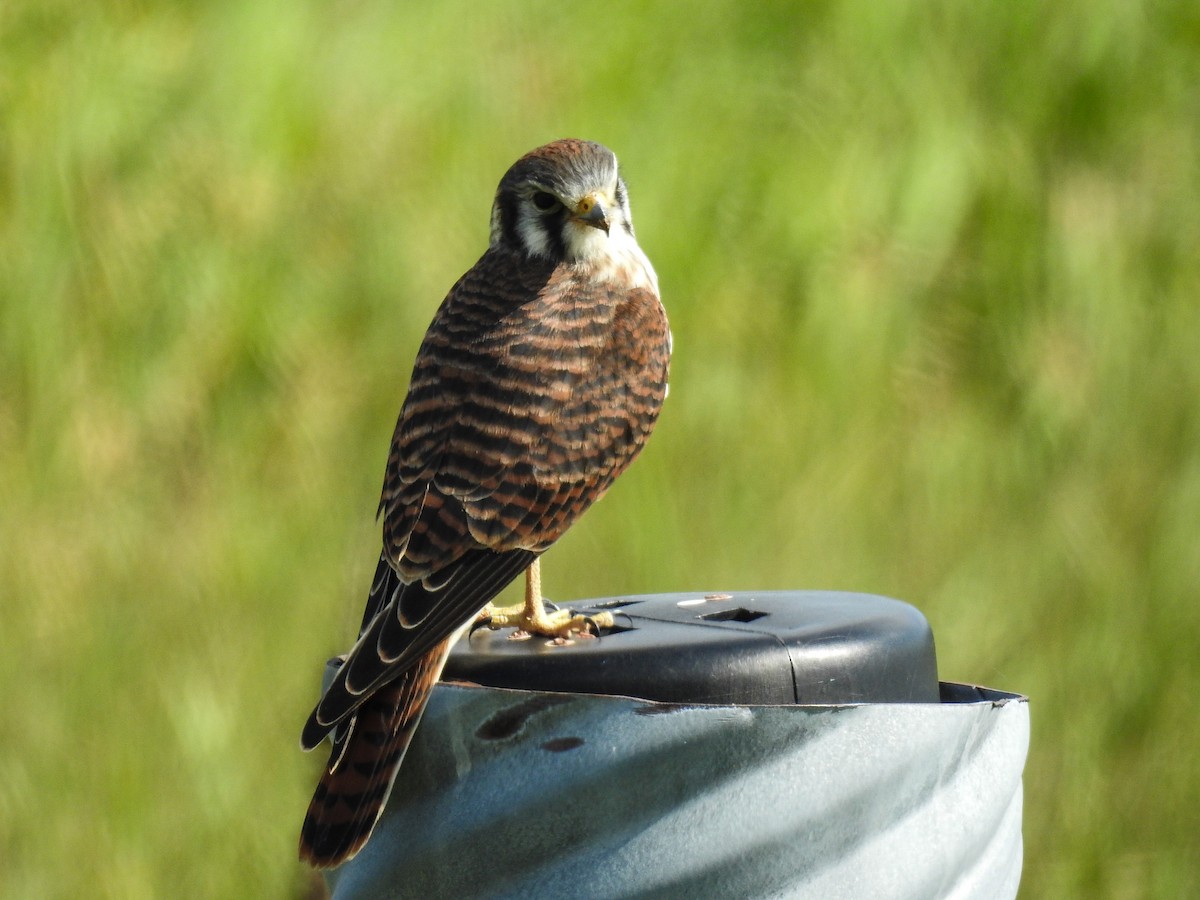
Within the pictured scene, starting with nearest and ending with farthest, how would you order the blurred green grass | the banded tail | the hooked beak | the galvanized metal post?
the galvanized metal post, the banded tail, the hooked beak, the blurred green grass

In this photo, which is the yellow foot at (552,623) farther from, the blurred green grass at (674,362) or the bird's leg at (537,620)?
the blurred green grass at (674,362)

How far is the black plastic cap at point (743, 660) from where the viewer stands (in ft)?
5.21

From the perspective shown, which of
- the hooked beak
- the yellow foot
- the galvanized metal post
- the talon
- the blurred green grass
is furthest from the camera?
the blurred green grass

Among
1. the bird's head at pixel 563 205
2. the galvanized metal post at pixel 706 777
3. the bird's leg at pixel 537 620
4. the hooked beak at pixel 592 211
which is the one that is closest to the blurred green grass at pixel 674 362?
the bird's head at pixel 563 205

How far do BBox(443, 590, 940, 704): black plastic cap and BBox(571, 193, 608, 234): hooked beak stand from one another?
871 millimetres

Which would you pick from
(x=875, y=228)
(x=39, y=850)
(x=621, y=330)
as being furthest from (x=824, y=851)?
(x=875, y=228)

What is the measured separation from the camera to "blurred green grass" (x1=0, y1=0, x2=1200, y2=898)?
3451mm

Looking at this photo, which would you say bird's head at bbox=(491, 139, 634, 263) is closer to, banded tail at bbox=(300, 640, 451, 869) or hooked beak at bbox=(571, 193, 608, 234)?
hooked beak at bbox=(571, 193, 608, 234)

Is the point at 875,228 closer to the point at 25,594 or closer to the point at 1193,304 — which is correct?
the point at 1193,304

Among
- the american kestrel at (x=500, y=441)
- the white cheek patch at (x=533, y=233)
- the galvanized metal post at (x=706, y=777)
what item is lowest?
the galvanized metal post at (x=706, y=777)

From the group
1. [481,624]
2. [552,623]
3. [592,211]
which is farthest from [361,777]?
[592,211]

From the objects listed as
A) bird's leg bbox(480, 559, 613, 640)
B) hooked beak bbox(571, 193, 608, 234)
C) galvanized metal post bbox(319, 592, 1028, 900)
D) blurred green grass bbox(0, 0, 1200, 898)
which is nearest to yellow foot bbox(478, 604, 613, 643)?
bird's leg bbox(480, 559, 613, 640)

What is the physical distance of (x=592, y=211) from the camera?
247 cm

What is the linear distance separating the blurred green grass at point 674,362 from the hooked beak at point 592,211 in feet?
3.91
